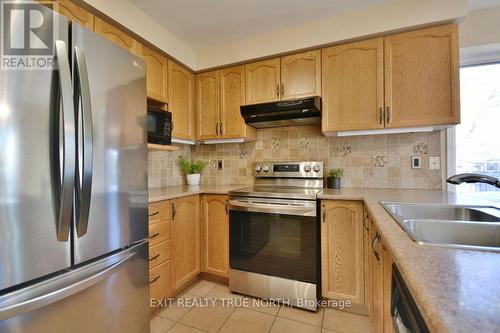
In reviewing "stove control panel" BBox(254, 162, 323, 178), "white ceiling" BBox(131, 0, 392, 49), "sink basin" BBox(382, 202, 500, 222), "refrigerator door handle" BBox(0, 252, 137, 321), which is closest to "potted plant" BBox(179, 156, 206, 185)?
"stove control panel" BBox(254, 162, 323, 178)

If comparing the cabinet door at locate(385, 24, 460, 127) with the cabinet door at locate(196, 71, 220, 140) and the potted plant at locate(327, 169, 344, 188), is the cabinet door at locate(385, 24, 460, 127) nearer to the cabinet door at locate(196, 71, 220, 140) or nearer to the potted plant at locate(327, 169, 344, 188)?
the potted plant at locate(327, 169, 344, 188)

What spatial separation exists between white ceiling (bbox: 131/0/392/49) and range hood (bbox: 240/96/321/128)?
69 centimetres

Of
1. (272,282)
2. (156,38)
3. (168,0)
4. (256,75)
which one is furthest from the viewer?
(256,75)

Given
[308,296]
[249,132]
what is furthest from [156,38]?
[308,296]

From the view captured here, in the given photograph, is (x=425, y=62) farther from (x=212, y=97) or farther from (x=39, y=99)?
(x=39, y=99)

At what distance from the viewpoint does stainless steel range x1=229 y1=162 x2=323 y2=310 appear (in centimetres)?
174

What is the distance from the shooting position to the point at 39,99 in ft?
2.70

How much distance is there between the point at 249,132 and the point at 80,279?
5.96 feet

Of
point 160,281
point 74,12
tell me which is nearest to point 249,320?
point 160,281

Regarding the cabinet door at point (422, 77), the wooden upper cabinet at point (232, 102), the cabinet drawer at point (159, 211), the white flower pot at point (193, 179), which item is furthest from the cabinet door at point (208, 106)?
the cabinet door at point (422, 77)

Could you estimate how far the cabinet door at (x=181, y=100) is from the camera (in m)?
2.20

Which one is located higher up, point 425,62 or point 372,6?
point 372,6

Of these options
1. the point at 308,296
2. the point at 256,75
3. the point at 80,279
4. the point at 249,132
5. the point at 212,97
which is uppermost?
the point at 256,75

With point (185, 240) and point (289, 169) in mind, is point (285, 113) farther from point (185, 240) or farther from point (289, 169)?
point (185, 240)
